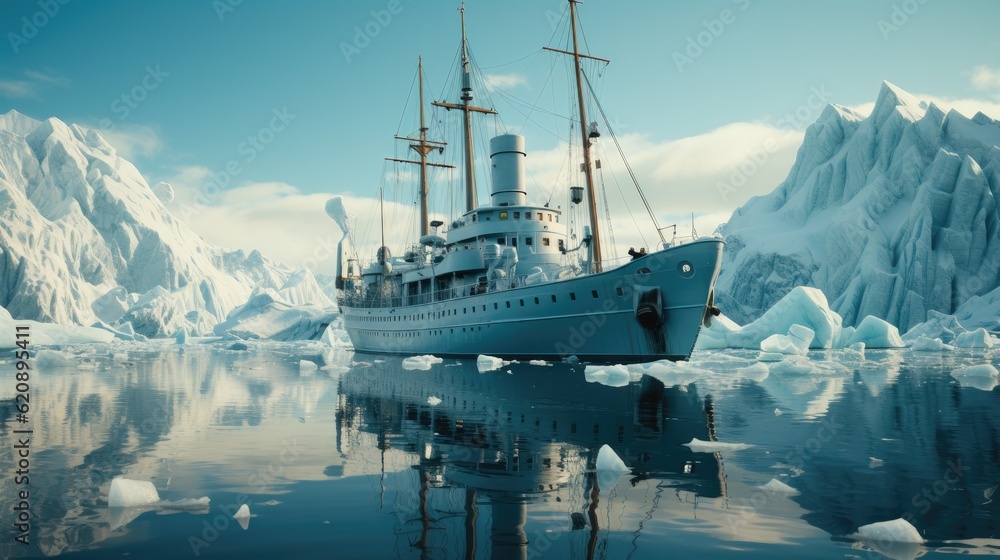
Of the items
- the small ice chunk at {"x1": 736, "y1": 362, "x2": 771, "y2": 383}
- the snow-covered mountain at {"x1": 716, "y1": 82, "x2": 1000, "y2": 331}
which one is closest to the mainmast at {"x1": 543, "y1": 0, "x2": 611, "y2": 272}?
the small ice chunk at {"x1": 736, "y1": 362, "x2": 771, "y2": 383}

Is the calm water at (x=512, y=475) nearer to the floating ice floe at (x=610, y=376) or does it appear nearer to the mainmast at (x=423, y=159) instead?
the floating ice floe at (x=610, y=376)

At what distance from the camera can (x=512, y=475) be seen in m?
7.21

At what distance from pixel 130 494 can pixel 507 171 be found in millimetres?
31262

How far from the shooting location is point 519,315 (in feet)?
94.8

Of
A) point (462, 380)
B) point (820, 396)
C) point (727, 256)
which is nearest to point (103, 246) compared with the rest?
point (727, 256)

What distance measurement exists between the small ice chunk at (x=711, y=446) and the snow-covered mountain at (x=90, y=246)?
313 feet

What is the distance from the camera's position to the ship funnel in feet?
116

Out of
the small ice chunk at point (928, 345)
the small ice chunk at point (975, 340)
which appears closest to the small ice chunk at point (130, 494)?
the small ice chunk at point (928, 345)

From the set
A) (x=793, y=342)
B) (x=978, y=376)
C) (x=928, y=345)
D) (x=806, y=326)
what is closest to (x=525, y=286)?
(x=978, y=376)

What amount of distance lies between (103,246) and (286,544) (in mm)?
163732

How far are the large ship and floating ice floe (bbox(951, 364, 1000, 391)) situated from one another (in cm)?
895

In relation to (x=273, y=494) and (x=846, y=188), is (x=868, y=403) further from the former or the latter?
(x=846, y=188)

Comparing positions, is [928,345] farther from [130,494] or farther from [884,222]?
[130,494]

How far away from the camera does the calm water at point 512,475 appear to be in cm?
496
